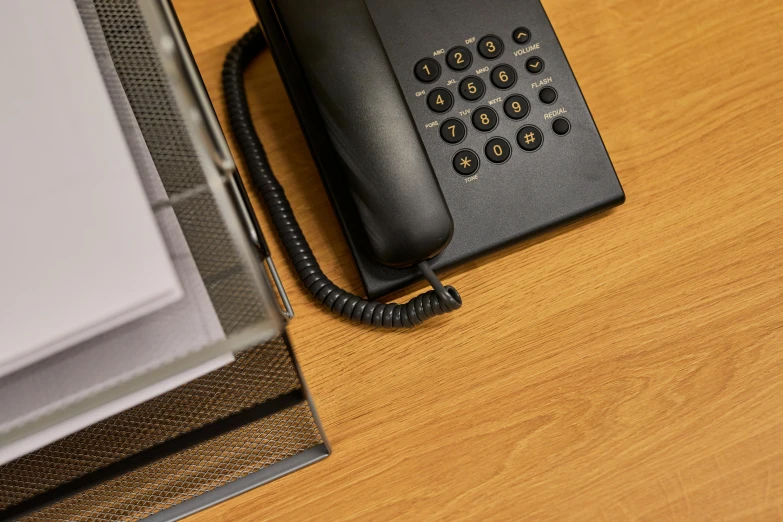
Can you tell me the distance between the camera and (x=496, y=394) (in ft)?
1.32

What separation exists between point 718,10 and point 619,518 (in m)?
0.37

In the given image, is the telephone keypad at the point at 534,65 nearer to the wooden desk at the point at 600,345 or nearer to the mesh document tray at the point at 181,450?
the wooden desk at the point at 600,345

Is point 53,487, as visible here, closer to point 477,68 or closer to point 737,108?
point 477,68

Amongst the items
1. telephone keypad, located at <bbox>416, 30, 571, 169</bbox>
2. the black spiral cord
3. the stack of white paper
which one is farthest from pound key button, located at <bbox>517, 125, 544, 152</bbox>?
the stack of white paper

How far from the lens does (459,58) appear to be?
41 centimetres

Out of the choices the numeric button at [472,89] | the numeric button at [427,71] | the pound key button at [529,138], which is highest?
the numeric button at [427,71]

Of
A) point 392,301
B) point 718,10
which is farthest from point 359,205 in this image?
point 718,10

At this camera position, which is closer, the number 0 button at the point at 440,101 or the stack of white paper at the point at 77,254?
the stack of white paper at the point at 77,254

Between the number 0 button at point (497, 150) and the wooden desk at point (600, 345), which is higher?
the number 0 button at point (497, 150)

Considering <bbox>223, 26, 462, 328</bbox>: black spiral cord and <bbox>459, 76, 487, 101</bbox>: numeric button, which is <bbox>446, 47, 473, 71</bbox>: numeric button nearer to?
<bbox>459, 76, 487, 101</bbox>: numeric button


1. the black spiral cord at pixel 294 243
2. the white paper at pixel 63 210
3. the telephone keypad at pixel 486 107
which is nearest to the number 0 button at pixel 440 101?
the telephone keypad at pixel 486 107

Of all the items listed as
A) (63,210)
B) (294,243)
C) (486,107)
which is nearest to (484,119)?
(486,107)

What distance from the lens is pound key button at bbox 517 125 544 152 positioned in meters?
0.41

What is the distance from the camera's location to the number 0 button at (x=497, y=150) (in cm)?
40
